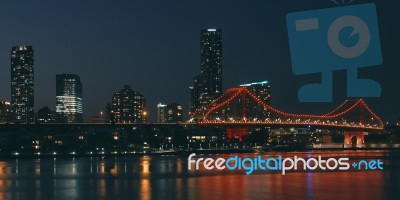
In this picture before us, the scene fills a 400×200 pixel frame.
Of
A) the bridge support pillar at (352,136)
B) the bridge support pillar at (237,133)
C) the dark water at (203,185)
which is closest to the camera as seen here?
the dark water at (203,185)

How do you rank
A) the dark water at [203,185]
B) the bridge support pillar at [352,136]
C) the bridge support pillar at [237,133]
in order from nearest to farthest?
the dark water at [203,185] → the bridge support pillar at [237,133] → the bridge support pillar at [352,136]

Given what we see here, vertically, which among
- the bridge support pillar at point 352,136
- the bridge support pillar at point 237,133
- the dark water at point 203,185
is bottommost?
the dark water at point 203,185

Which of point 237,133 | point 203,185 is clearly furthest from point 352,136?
point 203,185

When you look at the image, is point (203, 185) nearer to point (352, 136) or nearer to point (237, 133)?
point (237, 133)

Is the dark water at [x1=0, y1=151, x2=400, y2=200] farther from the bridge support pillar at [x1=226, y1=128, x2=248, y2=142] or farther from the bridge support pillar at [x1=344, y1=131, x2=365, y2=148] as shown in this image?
the bridge support pillar at [x1=344, y1=131, x2=365, y2=148]

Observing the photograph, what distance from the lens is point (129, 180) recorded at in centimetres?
2780

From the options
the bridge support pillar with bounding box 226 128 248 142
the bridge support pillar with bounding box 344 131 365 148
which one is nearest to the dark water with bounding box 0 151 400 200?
the bridge support pillar with bounding box 226 128 248 142

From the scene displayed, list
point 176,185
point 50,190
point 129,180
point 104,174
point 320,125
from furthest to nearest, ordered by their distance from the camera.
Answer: point 320,125
point 104,174
point 129,180
point 176,185
point 50,190

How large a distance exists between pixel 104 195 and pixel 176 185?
4.11 metres

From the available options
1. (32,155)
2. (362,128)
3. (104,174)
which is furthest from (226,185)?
(362,128)

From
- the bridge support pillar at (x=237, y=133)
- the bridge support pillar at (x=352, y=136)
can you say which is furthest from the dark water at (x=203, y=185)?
the bridge support pillar at (x=352, y=136)

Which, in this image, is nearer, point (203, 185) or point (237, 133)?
point (203, 185)

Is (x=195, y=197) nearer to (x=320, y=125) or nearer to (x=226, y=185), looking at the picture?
(x=226, y=185)

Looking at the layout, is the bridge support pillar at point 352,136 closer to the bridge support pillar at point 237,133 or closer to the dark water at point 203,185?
the bridge support pillar at point 237,133
